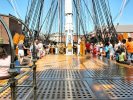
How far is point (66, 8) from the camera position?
90.5 feet

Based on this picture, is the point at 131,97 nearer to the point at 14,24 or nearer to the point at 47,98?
the point at 47,98

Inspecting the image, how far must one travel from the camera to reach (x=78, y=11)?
33.9m

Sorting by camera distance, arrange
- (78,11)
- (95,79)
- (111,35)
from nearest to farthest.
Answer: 1. (95,79)
2. (78,11)
3. (111,35)

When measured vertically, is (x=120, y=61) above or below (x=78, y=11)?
below

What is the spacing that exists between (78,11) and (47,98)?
2745cm

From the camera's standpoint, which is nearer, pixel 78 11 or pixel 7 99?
pixel 7 99

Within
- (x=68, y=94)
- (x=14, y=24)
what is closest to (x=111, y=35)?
(x=14, y=24)

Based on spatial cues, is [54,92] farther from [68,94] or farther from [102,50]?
[102,50]

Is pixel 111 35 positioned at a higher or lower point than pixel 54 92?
higher

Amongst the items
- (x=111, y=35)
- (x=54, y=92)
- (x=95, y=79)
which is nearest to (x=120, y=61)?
(x=95, y=79)

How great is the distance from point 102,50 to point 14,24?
683cm

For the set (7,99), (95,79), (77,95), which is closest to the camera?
(7,99)

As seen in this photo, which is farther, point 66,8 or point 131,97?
point 66,8

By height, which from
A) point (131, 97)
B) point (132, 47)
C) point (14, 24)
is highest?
point (14, 24)
